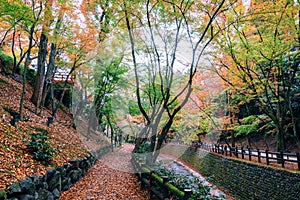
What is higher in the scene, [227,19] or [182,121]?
[227,19]

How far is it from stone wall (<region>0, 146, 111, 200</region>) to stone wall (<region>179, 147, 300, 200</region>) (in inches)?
139

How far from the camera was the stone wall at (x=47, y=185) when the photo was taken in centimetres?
349

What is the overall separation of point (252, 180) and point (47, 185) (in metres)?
8.50

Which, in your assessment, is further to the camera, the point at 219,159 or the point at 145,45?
the point at 219,159

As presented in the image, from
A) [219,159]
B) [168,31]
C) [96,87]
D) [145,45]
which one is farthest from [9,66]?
[219,159]

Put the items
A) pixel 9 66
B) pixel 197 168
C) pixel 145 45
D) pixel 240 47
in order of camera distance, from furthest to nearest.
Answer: pixel 197 168
pixel 9 66
pixel 145 45
pixel 240 47

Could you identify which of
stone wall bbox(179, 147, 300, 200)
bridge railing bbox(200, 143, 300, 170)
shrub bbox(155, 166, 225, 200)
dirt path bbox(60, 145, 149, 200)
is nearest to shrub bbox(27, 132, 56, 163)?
dirt path bbox(60, 145, 149, 200)

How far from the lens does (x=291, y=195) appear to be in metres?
7.53

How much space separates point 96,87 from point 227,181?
975 centimetres

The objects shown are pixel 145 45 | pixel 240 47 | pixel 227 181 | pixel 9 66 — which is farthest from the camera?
pixel 9 66

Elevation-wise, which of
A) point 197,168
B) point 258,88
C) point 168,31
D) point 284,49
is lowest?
point 197,168

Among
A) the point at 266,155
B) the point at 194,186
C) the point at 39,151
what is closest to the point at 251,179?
the point at 266,155

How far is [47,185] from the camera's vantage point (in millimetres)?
4770

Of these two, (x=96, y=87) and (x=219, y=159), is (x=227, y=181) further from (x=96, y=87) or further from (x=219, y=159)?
(x=96, y=87)
